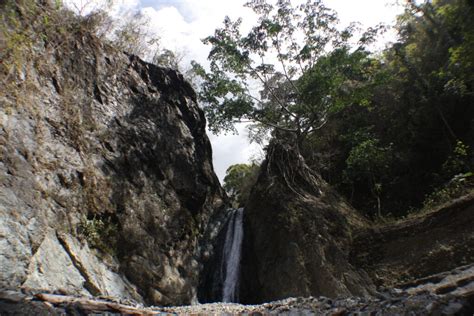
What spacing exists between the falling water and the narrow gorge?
6 cm

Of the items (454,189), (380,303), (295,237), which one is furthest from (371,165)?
(380,303)

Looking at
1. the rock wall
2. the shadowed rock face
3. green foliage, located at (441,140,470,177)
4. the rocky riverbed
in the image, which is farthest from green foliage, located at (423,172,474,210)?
the rocky riverbed

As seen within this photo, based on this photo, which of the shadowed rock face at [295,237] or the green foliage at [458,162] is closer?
the shadowed rock face at [295,237]

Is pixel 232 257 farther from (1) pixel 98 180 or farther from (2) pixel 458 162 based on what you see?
(2) pixel 458 162

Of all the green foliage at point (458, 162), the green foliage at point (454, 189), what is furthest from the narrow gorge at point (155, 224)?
the green foliage at point (458, 162)

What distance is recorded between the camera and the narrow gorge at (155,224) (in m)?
5.36

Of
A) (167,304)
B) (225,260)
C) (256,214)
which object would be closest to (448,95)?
(256,214)

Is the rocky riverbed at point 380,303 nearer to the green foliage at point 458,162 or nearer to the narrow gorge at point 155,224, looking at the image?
the narrow gorge at point 155,224

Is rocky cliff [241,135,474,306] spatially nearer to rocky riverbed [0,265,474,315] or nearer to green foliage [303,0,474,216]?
green foliage [303,0,474,216]

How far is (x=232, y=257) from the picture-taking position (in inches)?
520

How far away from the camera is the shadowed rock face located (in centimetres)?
1009

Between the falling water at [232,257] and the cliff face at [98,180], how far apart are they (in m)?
1.19

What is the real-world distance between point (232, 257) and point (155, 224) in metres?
3.94

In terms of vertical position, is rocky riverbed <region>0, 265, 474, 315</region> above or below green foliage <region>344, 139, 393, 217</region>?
below
